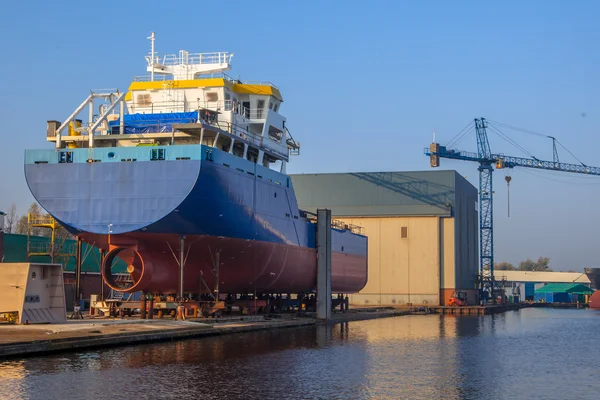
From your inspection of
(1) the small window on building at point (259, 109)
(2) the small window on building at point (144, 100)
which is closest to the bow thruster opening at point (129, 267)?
(2) the small window on building at point (144, 100)

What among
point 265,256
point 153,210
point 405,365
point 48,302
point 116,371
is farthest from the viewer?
point 265,256

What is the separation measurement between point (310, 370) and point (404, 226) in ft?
159

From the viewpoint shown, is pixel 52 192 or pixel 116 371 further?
pixel 52 192

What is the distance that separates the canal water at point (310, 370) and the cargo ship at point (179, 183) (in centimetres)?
543

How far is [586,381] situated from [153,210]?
18460mm

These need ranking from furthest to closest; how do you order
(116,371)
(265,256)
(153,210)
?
(265,256) → (153,210) → (116,371)

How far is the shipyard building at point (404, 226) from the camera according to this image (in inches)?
2731

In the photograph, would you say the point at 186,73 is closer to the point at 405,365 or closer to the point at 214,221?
the point at 214,221

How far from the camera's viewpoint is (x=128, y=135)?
3550 centimetres

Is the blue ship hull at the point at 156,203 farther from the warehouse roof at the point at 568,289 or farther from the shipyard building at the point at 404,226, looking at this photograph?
the warehouse roof at the point at 568,289

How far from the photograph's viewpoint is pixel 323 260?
42.4 m

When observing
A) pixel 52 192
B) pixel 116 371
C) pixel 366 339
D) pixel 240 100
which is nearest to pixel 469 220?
pixel 240 100

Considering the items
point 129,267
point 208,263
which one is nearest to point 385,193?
point 208,263

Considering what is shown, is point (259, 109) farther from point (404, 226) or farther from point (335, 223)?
point (404, 226)
